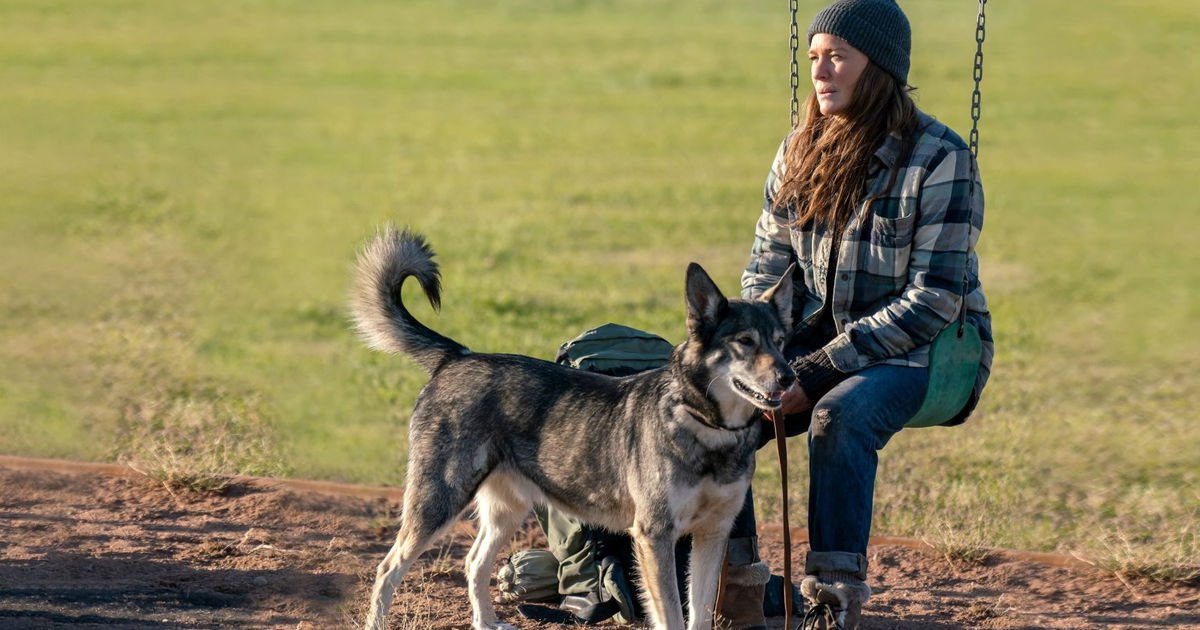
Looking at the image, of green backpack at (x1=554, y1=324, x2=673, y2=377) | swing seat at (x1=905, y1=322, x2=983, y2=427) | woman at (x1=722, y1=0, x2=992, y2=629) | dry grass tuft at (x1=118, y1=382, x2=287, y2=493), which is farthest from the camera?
dry grass tuft at (x1=118, y1=382, x2=287, y2=493)

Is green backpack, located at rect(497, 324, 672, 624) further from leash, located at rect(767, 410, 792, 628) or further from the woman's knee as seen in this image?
the woman's knee

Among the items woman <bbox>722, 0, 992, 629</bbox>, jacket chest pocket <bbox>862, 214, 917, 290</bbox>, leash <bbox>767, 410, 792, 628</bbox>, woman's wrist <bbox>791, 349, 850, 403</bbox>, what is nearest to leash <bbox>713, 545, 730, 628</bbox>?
woman <bbox>722, 0, 992, 629</bbox>

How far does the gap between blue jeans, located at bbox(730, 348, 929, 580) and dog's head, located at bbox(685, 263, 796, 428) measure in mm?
303

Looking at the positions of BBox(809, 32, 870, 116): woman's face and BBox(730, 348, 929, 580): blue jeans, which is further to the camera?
BBox(809, 32, 870, 116): woman's face

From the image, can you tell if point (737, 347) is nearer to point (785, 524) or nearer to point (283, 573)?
point (785, 524)

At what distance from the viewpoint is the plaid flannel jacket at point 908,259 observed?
19.0 feet

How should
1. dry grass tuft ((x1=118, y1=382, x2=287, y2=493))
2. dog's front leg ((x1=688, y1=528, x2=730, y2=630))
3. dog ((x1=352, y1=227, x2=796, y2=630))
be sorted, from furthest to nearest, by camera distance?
dry grass tuft ((x1=118, y1=382, x2=287, y2=493))
dog's front leg ((x1=688, y1=528, x2=730, y2=630))
dog ((x1=352, y1=227, x2=796, y2=630))

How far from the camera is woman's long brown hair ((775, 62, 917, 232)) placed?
5.93 meters

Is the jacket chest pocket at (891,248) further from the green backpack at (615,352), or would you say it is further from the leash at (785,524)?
the green backpack at (615,352)

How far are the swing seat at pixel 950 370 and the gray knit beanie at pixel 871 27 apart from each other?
1042mm

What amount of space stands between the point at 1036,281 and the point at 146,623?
12198 mm

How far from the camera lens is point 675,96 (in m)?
30.2

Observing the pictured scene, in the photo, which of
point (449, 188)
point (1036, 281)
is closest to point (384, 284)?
point (1036, 281)

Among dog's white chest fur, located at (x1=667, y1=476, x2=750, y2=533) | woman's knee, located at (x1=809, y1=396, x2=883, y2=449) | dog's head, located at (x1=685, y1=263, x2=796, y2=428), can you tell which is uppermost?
dog's head, located at (x1=685, y1=263, x2=796, y2=428)
